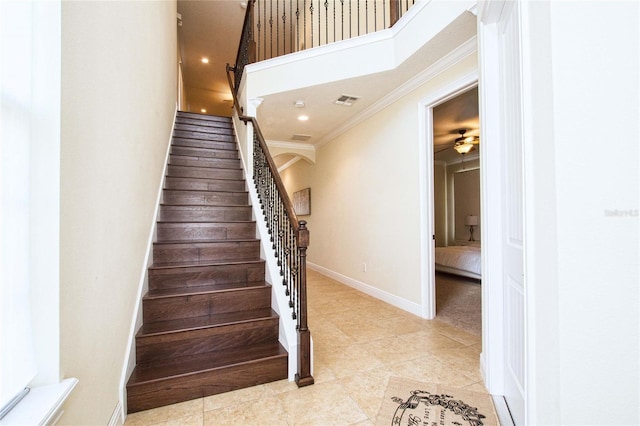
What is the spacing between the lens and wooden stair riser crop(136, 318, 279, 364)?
1.83 metres

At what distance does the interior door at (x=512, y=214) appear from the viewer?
1427mm

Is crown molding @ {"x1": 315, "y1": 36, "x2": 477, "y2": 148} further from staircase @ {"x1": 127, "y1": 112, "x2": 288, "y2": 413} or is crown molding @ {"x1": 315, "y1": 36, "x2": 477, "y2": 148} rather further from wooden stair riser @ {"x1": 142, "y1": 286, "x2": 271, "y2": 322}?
wooden stair riser @ {"x1": 142, "y1": 286, "x2": 271, "y2": 322}

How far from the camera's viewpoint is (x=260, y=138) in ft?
10.1

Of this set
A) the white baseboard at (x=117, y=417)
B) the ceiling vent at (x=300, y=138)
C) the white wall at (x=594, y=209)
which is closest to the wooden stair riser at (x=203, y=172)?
the ceiling vent at (x=300, y=138)

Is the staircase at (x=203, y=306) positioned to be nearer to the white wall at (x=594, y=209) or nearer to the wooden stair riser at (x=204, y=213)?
the wooden stair riser at (x=204, y=213)

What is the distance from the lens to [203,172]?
3725 millimetres

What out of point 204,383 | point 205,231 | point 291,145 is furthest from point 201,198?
point 291,145

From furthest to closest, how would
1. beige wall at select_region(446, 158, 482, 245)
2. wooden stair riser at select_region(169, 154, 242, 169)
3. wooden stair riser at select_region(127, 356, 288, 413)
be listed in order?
1. beige wall at select_region(446, 158, 482, 245)
2. wooden stair riser at select_region(169, 154, 242, 169)
3. wooden stair riser at select_region(127, 356, 288, 413)

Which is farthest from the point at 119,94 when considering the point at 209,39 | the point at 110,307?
the point at 209,39

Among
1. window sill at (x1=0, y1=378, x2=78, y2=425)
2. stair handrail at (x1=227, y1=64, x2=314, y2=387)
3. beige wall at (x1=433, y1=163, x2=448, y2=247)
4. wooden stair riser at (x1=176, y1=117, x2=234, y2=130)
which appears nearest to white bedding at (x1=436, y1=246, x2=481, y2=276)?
beige wall at (x1=433, y1=163, x2=448, y2=247)

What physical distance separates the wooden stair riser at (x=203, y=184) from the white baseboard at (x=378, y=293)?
7.19 ft

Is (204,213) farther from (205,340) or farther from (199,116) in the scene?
(199,116)

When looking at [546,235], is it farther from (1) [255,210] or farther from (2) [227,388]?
(1) [255,210]

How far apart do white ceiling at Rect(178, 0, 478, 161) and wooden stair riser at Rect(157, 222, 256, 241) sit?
1.75m
